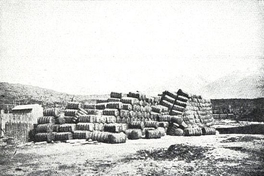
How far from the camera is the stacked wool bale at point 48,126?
16016 millimetres

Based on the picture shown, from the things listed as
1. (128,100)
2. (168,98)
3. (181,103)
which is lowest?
(181,103)

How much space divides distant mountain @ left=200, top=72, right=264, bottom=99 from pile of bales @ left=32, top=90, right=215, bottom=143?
8205 centimetres

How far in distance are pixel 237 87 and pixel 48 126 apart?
110 metres

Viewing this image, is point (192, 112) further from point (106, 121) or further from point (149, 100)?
point (106, 121)

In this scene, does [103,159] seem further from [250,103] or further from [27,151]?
[250,103]

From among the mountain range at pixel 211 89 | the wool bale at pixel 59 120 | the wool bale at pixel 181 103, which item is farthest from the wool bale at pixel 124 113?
the mountain range at pixel 211 89

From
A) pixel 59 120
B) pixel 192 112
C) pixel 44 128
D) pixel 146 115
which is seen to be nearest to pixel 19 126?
pixel 44 128

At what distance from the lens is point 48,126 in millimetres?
16438

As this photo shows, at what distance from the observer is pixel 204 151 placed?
37.6ft

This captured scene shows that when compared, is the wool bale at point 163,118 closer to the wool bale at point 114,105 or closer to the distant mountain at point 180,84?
the wool bale at point 114,105

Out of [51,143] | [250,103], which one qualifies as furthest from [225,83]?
[51,143]

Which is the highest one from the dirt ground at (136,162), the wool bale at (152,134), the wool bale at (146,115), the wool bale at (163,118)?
the wool bale at (146,115)

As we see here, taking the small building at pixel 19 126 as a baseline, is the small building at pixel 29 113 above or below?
above

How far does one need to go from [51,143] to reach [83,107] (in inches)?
170
